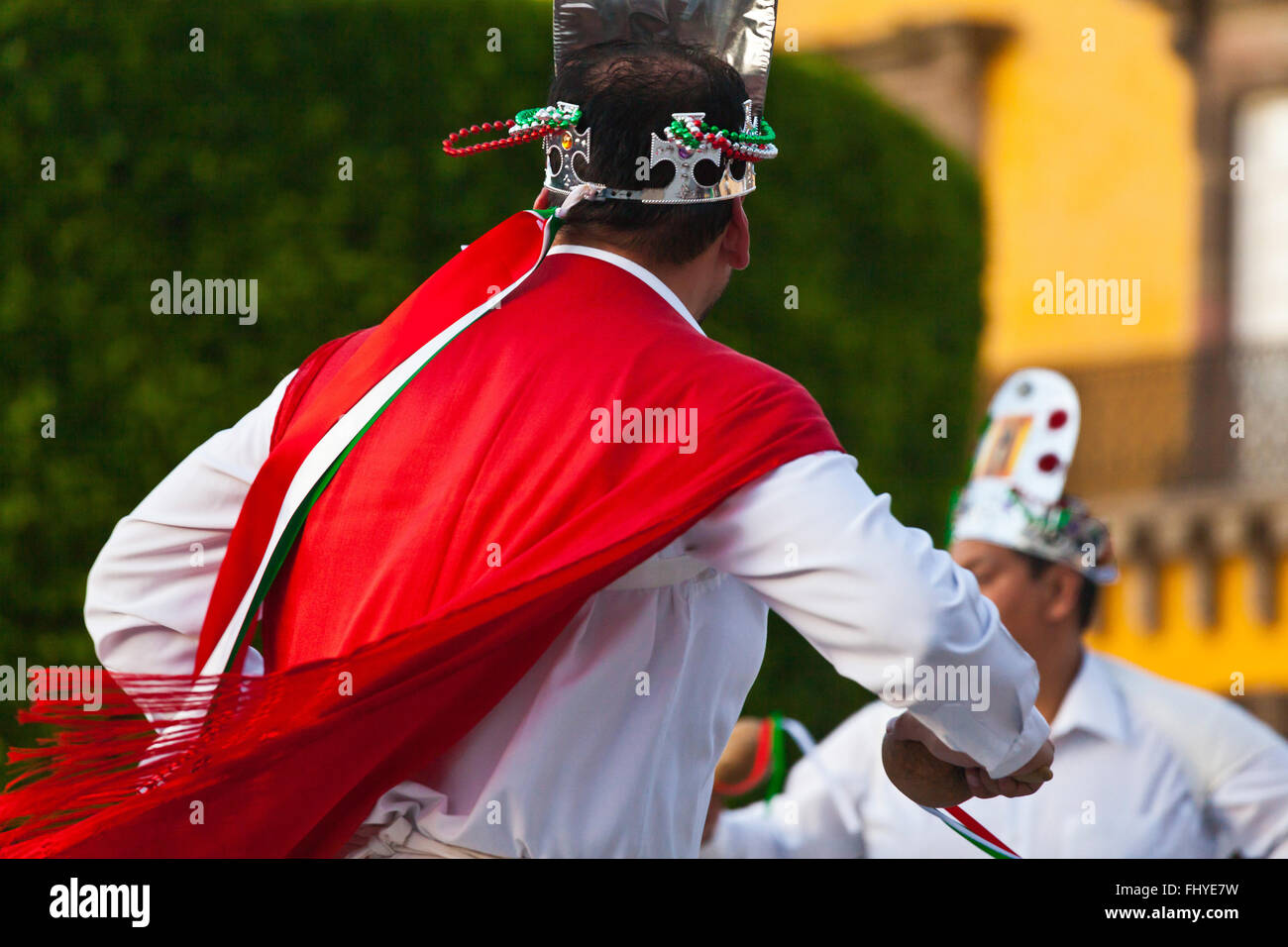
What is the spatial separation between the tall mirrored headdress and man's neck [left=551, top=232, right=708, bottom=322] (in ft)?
8.72

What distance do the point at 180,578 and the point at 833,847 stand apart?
2.60 metres

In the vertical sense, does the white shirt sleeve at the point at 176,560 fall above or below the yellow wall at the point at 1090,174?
below

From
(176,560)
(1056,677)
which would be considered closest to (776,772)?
(1056,677)

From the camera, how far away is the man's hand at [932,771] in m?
2.53

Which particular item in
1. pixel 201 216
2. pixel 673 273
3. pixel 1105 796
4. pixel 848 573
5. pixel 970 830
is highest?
pixel 201 216

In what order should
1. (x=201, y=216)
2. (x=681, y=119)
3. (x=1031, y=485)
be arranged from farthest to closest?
(x=201, y=216), (x=1031, y=485), (x=681, y=119)

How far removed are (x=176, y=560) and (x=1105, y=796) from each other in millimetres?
2847

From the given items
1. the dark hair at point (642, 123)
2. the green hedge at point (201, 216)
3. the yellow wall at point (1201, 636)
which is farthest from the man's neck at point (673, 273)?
the yellow wall at point (1201, 636)

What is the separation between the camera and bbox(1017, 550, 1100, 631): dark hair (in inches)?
202

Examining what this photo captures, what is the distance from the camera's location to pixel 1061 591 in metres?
5.14

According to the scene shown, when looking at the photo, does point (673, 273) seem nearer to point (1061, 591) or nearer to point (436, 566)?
point (436, 566)

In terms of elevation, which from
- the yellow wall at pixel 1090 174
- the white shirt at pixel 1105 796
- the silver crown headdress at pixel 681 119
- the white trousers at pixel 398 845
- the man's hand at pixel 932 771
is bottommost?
the white shirt at pixel 1105 796

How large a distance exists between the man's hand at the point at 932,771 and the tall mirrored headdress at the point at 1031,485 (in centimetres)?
251

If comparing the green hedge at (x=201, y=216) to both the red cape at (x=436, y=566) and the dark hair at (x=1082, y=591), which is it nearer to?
the dark hair at (x=1082, y=591)
